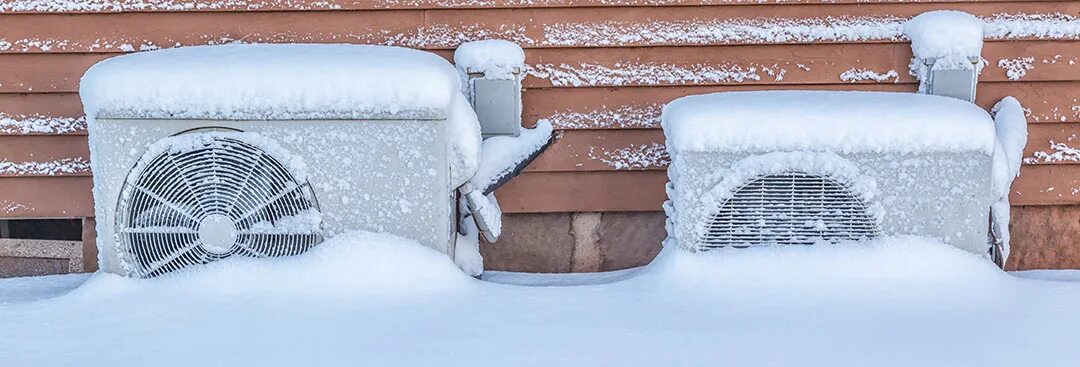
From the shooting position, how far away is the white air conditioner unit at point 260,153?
119 inches

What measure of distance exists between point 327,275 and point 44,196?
65.8 inches

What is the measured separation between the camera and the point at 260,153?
9.95ft

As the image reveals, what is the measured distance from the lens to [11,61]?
3.77 meters

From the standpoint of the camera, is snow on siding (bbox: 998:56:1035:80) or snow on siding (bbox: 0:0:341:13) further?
snow on siding (bbox: 998:56:1035:80)

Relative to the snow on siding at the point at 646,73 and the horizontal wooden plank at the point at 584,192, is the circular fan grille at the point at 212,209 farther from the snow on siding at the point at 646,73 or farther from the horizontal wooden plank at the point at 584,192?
the snow on siding at the point at 646,73

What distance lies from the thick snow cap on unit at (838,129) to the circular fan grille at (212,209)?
53.2 inches

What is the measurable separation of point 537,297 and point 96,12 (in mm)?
2195

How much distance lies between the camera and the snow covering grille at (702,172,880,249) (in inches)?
122

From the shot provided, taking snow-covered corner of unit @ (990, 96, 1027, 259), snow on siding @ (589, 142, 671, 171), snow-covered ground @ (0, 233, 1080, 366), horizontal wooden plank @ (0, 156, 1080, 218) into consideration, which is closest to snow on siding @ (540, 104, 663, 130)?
snow on siding @ (589, 142, 671, 171)

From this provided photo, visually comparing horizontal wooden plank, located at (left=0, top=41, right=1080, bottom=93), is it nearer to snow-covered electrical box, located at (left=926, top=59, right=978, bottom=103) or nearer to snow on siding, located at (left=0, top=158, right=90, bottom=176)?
snow-covered electrical box, located at (left=926, top=59, right=978, bottom=103)

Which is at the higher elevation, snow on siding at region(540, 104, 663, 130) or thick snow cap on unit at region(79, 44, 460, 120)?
thick snow cap on unit at region(79, 44, 460, 120)

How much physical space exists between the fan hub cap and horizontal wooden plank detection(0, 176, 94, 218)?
1180 millimetres

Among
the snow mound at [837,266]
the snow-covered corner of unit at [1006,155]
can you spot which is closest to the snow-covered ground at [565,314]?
the snow mound at [837,266]

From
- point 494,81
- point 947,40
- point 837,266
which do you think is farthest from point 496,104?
point 947,40
